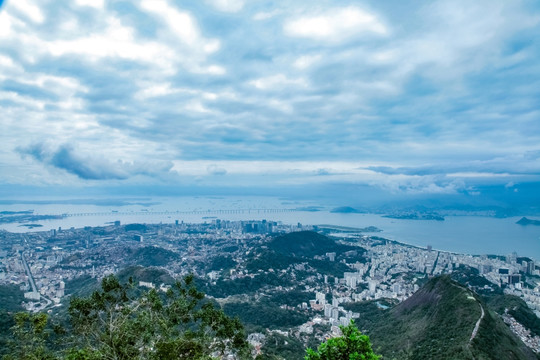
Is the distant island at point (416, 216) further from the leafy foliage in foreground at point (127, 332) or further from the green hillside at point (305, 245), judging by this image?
the leafy foliage in foreground at point (127, 332)

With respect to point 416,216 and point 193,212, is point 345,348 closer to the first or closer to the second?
point 416,216

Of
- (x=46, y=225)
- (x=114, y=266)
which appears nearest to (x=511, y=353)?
(x=114, y=266)

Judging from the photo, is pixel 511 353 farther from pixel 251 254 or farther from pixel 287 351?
pixel 251 254

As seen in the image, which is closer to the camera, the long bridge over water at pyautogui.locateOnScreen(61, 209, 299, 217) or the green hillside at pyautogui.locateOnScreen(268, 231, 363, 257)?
the green hillside at pyautogui.locateOnScreen(268, 231, 363, 257)

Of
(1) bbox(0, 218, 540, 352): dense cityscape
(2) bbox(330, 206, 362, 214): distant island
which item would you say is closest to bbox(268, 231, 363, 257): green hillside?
(1) bbox(0, 218, 540, 352): dense cityscape

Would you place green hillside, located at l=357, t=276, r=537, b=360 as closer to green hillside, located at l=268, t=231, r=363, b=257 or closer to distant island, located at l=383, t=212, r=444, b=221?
green hillside, located at l=268, t=231, r=363, b=257

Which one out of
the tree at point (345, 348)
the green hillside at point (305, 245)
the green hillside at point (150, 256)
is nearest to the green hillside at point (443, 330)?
the tree at point (345, 348)

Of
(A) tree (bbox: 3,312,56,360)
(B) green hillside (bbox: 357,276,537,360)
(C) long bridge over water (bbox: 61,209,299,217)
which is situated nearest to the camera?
(A) tree (bbox: 3,312,56,360)

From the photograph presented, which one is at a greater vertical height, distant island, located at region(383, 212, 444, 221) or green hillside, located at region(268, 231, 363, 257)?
distant island, located at region(383, 212, 444, 221)

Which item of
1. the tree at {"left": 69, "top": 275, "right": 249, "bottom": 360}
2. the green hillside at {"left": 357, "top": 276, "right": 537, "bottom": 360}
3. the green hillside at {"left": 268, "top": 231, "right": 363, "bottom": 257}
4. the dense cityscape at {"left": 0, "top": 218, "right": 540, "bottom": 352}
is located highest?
the tree at {"left": 69, "top": 275, "right": 249, "bottom": 360}
